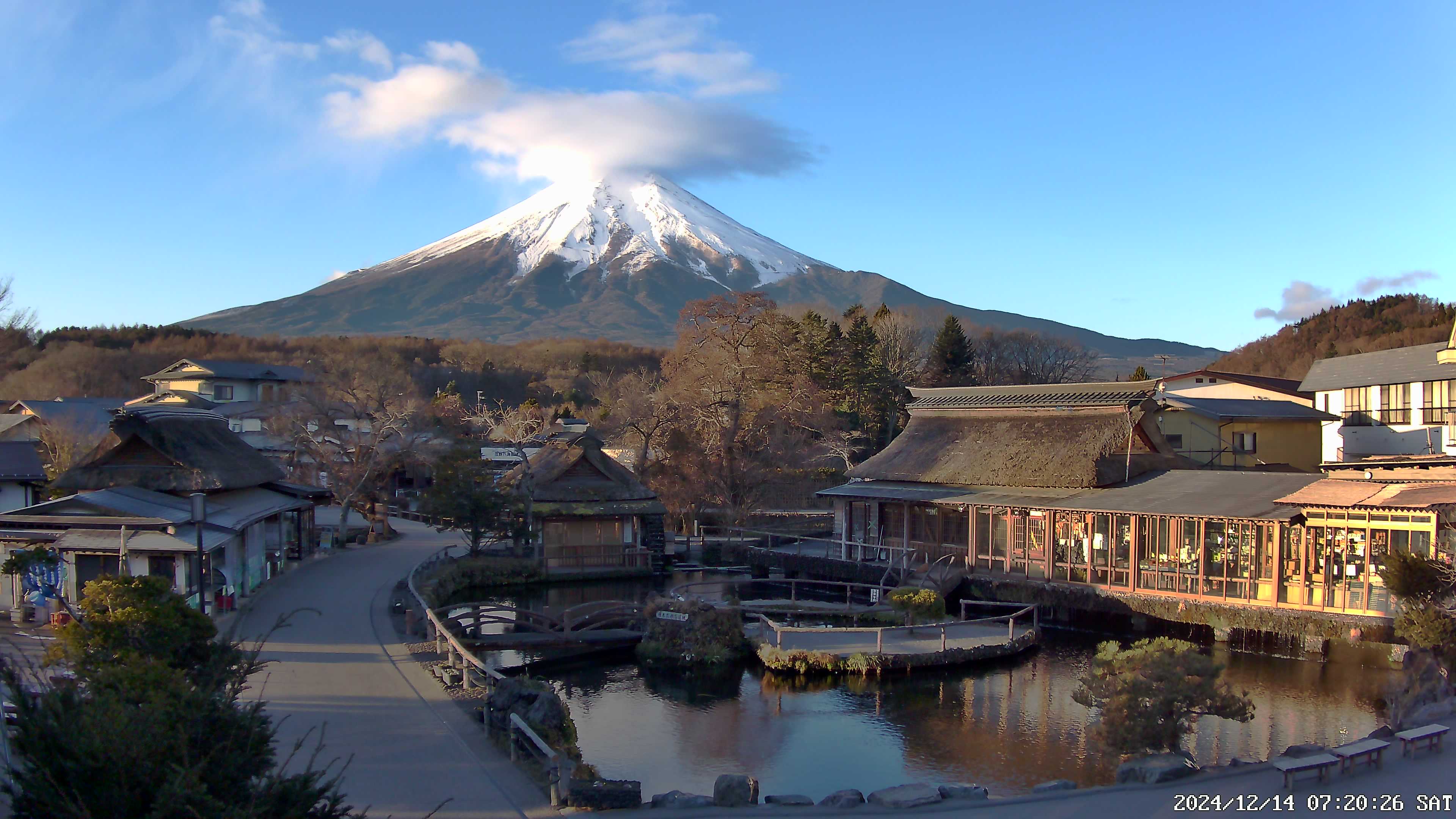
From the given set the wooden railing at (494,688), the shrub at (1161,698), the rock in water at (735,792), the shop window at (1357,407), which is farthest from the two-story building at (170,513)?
the shop window at (1357,407)

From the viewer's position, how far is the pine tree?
162 ft

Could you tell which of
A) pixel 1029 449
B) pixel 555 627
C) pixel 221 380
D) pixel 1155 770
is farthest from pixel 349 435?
pixel 1155 770

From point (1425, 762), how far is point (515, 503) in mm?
21794

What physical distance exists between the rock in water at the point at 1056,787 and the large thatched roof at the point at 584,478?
1868cm

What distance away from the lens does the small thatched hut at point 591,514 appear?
1061 inches

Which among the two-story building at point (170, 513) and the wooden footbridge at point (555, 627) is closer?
the two-story building at point (170, 513)

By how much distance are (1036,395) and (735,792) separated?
20241 millimetres

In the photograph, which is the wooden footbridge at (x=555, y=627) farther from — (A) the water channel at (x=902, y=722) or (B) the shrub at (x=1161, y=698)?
(B) the shrub at (x=1161, y=698)

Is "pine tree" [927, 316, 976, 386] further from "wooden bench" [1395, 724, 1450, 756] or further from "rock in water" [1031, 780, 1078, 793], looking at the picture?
"rock in water" [1031, 780, 1078, 793]

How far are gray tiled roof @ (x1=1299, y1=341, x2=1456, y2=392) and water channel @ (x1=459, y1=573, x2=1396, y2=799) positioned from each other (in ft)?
68.2

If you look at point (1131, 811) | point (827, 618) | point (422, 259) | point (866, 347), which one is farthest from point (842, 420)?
point (422, 259)

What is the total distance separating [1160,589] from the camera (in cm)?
2048

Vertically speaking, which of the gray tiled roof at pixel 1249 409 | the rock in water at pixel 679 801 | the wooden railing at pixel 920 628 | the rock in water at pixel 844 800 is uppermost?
the gray tiled roof at pixel 1249 409

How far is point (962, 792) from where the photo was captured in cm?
930
